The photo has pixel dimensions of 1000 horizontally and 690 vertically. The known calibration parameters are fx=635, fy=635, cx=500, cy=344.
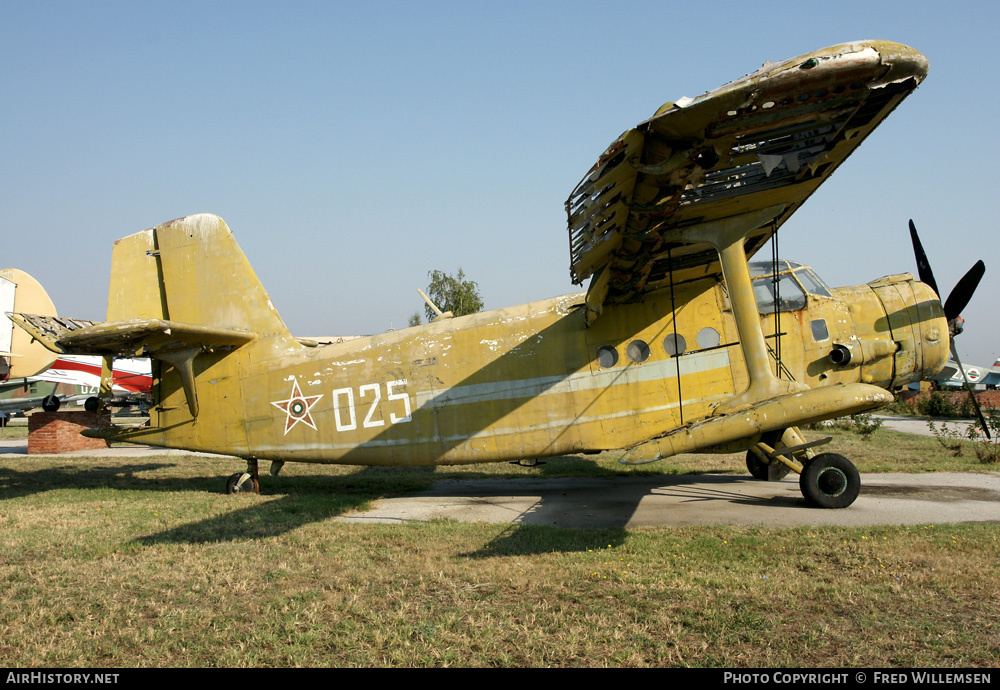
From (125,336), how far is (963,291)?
12376mm

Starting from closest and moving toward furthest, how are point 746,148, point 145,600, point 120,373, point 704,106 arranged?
point 704,106 → point 145,600 → point 746,148 → point 120,373

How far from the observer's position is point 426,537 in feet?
24.3

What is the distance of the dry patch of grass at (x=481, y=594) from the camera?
418cm

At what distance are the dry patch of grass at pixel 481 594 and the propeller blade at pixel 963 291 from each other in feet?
13.4

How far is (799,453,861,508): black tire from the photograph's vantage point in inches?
323

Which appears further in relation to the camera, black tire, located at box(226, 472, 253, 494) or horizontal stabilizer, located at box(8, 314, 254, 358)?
black tire, located at box(226, 472, 253, 494)

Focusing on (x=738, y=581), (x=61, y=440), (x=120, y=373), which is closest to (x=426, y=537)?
(x=738, y=581)

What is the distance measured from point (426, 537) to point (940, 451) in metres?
13.5

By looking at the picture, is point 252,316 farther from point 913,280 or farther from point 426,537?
point 913,280

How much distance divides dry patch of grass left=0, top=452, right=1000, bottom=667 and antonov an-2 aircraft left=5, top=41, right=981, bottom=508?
1.40 meters

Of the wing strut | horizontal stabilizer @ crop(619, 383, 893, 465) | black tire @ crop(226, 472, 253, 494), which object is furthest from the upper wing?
black tire @ crop(226, 472, 253, 494)

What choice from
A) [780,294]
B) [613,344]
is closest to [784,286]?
[780,294]

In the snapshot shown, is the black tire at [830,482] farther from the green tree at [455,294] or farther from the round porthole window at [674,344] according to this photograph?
the green tree at [455,294]

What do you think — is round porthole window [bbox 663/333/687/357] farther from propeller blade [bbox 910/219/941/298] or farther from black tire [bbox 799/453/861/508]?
propeller blade [bbox 910/219/941/298]
